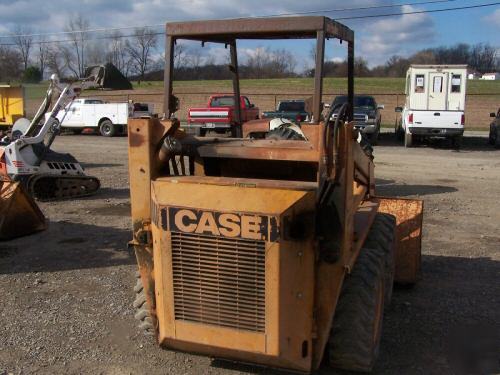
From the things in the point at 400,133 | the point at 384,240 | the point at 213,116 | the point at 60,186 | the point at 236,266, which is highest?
the point at 236,266

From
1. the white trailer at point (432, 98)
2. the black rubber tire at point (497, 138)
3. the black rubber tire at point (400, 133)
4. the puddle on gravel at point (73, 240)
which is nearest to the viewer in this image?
the puddle on gravel at point (73, 240)

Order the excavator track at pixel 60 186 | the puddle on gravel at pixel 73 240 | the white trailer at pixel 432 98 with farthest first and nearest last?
the white trailer at pixel 432 98 → the excavator track at pixel 60 186 → the puddle on gravel at pixel 73 240

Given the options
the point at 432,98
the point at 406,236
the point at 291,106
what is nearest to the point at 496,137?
the point at 432,98

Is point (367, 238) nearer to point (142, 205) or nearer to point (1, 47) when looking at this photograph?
point (142, 205)

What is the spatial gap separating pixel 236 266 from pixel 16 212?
5.52 metres

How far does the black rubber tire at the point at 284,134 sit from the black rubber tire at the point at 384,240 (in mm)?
1010

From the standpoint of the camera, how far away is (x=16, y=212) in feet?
26.0

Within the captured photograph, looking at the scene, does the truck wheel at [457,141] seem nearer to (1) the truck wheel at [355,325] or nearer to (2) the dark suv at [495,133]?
(2) the dark suv at [495,133]

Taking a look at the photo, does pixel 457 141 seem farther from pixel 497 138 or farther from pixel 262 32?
pixel 262 32

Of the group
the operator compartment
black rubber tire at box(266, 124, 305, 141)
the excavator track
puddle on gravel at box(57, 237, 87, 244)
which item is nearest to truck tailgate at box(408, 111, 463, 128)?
the excavator track

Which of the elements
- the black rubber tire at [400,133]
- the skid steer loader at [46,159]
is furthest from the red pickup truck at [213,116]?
the skid steer loader at [46,159]

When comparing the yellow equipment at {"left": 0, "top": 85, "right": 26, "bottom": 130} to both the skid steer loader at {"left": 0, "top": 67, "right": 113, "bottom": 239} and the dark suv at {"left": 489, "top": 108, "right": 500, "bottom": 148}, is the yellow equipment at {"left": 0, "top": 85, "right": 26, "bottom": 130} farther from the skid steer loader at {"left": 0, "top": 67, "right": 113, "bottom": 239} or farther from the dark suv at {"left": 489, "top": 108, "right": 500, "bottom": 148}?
the dark suv at {"left": 489, "top": 108, "right": 500, "bottom": 148}

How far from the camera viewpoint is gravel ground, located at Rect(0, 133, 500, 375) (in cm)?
436

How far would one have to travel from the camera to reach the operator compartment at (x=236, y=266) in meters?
3.31
